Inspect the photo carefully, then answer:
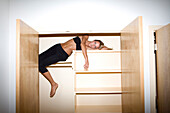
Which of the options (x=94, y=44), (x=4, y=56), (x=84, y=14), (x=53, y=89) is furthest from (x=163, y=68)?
(x=4, y=56)

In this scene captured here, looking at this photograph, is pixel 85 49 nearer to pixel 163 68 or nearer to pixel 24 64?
pixel 24 64

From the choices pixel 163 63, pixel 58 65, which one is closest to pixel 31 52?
pixel 58 65

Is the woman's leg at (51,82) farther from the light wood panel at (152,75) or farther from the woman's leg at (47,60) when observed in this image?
the light wood panel at (152,75)

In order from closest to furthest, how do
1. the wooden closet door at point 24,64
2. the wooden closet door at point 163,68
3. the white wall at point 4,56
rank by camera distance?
the wooden closet door at point 24,64
the wooden closet door at point 163,68
the white wall at point 4,56

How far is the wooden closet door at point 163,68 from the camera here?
6.27ft

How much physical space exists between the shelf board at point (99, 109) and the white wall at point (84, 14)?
37.2 inches

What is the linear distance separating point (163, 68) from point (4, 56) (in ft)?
7.69

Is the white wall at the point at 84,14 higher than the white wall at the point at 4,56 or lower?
higher

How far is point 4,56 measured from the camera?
2.10 metres

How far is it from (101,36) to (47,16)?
98cm

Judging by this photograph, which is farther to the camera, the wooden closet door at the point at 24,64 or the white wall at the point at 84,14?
the white wall at the point at 84,14

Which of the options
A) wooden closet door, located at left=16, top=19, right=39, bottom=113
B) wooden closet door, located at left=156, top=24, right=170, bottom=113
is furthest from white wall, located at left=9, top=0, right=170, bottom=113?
wooden closet door, located at left=16, top=19, right=39, bottom=113

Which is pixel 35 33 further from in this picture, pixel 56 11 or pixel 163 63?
pixel 163 63

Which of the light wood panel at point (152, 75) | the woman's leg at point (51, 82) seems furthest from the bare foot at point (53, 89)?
the light wood panel at point (152, 75)
